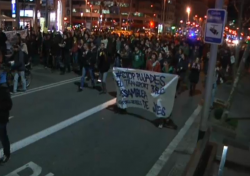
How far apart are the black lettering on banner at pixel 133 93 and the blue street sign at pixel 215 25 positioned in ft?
9.40

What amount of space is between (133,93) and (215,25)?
11.3 ft

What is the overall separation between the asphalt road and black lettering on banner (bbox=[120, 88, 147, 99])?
2.05 feet

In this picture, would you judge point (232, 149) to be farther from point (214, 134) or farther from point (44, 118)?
point (44, 118)

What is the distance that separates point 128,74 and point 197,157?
4420 mm

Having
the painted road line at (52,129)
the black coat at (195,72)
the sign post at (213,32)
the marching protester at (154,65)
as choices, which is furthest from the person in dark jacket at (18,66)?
the sign post at (213,32)

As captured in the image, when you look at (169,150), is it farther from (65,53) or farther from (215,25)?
(65,53)

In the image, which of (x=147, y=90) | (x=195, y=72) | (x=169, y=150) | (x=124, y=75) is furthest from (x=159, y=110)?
(x=195, y=72)

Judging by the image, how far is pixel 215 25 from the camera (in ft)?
20.0

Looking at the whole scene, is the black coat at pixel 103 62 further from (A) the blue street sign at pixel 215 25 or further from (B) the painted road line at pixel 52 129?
Result: (A) the blue street sign at pixel 215 25

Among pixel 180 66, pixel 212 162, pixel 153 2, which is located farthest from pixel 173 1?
pixel 212 162

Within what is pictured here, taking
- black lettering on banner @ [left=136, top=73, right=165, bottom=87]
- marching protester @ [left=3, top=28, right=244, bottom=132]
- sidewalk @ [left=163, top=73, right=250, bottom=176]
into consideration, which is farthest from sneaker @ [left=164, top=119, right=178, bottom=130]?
black lettering on banner @ [left=136, top=73, right=165, bottom=87]

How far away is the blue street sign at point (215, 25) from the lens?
235 inches

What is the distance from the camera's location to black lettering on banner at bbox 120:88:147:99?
861 cm

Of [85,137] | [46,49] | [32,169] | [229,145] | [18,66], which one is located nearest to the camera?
[32,169]
